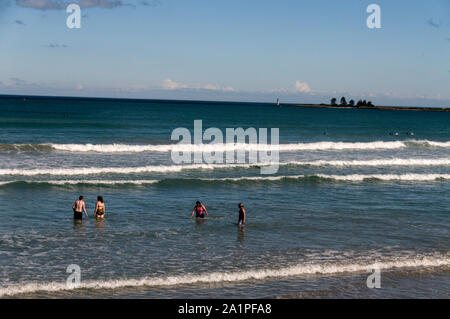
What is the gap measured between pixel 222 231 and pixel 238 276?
4304 millimetres

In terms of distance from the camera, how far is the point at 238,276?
12672 millimetres

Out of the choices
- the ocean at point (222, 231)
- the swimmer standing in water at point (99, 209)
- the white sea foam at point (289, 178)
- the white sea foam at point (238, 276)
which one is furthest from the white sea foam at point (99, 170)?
Result: the white sea foam at point (238, 276)

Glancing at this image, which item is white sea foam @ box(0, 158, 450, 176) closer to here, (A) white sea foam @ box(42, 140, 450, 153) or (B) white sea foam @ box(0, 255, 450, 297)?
(A) white sea foam @ box(42, 140, 450, 153)

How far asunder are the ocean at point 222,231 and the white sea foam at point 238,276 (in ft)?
0.13

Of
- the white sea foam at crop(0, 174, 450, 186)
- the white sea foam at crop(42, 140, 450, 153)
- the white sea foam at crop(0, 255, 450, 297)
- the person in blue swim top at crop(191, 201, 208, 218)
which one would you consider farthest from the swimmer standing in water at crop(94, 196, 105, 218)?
the white sea foam at crop(42, 140, 450, 153)

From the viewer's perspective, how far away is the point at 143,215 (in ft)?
61.5

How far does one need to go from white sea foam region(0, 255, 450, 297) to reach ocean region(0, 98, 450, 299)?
0.13 feet

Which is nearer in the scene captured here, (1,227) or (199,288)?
(199,288)

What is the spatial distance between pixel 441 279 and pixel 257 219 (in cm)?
725

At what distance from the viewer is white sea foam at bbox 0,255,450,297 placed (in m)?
11.6

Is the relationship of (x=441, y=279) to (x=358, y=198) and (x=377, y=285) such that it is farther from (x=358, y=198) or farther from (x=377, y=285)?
(x=358, y=198)

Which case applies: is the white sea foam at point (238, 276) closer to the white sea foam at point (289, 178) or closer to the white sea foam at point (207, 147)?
the white sea foam at point (289, 178)

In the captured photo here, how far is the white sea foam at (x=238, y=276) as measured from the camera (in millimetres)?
11617
